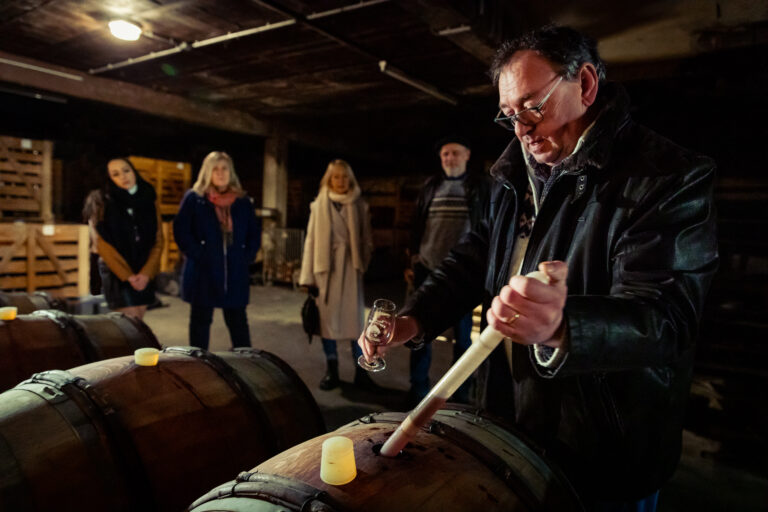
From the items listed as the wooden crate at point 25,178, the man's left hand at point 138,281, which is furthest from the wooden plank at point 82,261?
the man's left hand at point 138,281

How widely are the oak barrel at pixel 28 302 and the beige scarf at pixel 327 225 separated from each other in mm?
2369

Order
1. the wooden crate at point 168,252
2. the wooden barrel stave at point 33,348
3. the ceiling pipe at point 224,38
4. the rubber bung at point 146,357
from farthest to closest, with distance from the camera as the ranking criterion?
1. the wooden crate at point 168,252
2. the ceiling pipe at point 224,38
3. the wooden barrel stave at point 33,348
4. the rubber bung at point 146,357

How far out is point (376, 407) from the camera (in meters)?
4.14

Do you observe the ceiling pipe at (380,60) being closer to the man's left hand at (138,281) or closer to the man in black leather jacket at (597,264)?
the man's left hand at (138,281)

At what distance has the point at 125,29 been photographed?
5.80 m

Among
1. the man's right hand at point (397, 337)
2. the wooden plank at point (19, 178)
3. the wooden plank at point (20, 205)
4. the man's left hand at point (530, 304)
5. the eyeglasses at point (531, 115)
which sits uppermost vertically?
the wooden plank at point (19, 178)

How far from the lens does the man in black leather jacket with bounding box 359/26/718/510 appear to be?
1.06 meters

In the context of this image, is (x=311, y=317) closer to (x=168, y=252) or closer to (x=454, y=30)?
(x=454, y=30)

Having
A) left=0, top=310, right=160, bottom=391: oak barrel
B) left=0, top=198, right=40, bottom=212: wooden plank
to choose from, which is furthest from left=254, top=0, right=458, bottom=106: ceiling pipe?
left=0, top=198, right=40, bottom=212: wooden plank

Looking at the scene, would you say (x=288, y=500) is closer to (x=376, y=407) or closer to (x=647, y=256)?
(x=647, y=256)

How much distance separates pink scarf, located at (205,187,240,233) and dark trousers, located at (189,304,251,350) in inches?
29.7

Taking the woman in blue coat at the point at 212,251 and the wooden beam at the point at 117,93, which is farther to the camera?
the wooden beam at the point at 117,93

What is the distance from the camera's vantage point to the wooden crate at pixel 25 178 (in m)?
7.81

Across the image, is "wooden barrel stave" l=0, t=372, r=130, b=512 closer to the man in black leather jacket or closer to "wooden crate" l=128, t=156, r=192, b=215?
the man in black leather jacket
